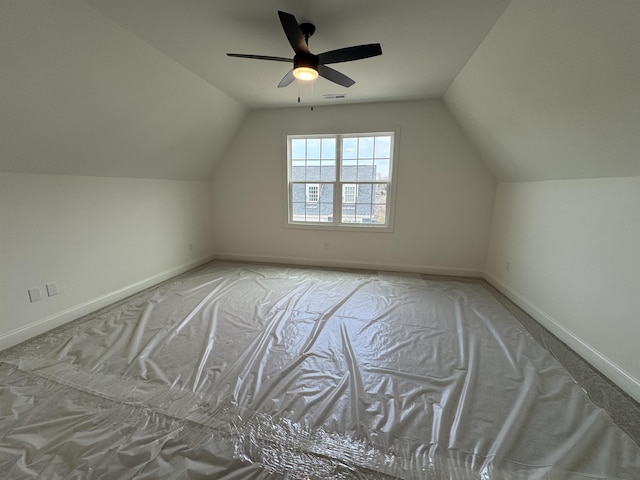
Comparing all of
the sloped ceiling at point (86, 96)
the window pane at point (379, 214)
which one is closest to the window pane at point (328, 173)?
the window pane at point (379, 214)

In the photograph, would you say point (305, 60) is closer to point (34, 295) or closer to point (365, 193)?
point (365, 193)

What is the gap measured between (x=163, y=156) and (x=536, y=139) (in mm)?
4134

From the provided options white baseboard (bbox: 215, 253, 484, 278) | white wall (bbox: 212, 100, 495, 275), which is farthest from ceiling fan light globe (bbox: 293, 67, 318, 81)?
white baseboard (bbox: 215, 253, 484, 278)

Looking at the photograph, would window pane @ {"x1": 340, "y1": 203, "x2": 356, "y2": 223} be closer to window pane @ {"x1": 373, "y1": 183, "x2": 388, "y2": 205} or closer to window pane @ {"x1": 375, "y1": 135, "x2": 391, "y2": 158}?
window pane @ {"x1": 373, "y1": 183, "x2": 388, "y2": 205}

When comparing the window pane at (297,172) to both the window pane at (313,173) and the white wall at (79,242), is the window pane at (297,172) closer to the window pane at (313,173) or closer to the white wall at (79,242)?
the window pane at (313,173)

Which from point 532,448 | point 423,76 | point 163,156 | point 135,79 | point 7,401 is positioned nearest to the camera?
point 532,448

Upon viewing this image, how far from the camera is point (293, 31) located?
1687mm

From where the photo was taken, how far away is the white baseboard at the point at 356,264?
12.9 ft

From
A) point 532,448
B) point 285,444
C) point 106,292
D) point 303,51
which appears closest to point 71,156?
point 106,292

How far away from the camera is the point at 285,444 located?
1317 millimetres

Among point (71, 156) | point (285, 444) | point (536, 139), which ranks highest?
point (536, 139)

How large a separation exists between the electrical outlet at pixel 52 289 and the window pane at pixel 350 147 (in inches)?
149

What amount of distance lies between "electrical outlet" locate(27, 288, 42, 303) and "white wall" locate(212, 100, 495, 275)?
8.49 ft

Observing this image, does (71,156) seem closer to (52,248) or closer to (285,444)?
(52,248)
